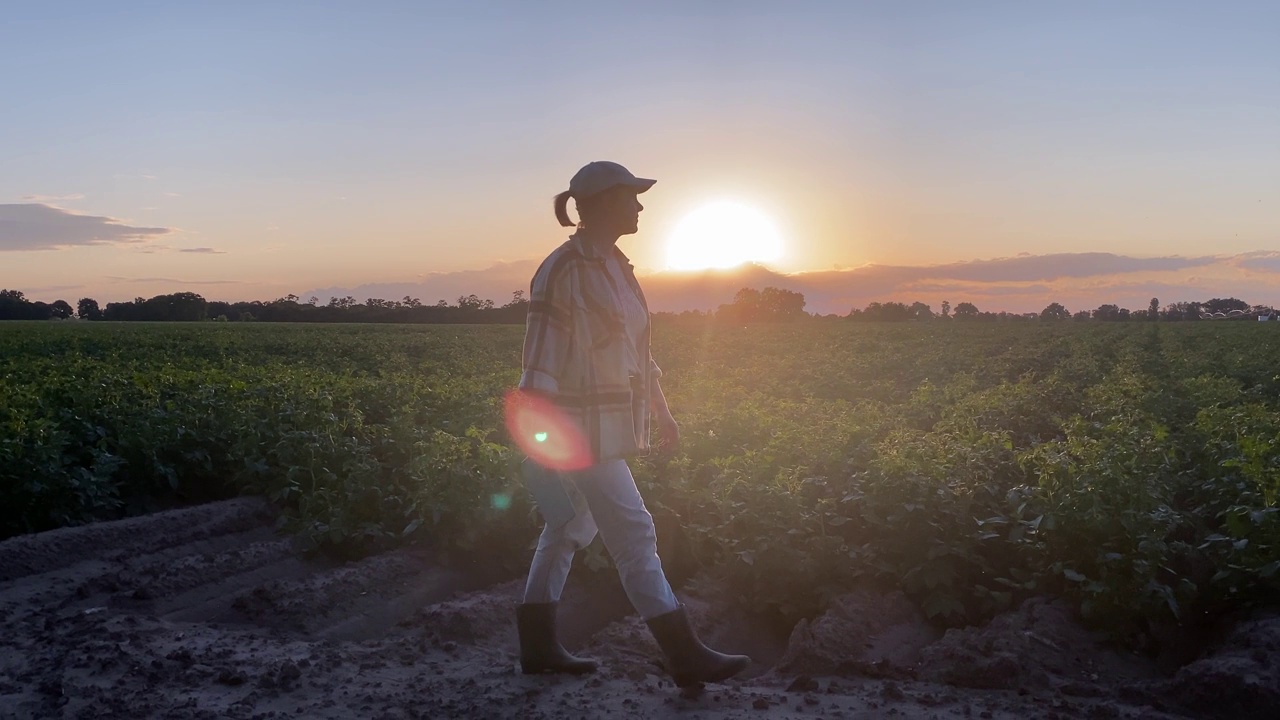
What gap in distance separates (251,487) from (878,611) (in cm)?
501

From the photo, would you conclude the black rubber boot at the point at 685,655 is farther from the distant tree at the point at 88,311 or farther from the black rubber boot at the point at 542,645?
the distant tree at the point at 88,311

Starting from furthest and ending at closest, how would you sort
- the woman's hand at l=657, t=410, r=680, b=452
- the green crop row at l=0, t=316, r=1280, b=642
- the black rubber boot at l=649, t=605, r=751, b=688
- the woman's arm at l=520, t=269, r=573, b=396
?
the green crop row at l=0, t=316, r=1280, b=642, the woman's hand at l=657, t=410, r=680, b=452, the black rubber boot at l=649, t=605, r=751, b=688, the woman's arm at l=520, t=269, r=573, b=396

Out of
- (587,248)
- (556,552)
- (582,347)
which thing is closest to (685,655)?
(556,552)

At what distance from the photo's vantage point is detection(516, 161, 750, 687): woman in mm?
3541

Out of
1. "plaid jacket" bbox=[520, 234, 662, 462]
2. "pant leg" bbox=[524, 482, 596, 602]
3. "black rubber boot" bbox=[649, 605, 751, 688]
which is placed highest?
"plaid jacket" bbox=[520, 234, 662, 462]

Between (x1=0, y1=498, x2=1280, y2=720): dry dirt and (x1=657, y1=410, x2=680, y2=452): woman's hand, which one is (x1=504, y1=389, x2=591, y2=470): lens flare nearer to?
(x1=657, y1=410, x2=680, y2=452): woman's hand

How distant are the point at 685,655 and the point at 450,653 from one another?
131 centimetres

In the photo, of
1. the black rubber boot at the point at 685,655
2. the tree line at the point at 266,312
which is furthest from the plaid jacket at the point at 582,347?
the tree line at the point at 266,312

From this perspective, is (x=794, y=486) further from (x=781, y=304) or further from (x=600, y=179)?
(x=781, y=304)

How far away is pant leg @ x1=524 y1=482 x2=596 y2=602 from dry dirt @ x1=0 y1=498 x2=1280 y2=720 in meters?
0.39

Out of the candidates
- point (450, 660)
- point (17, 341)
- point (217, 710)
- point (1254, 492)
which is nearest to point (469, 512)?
point (450, 660)

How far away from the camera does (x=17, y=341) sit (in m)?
30.3

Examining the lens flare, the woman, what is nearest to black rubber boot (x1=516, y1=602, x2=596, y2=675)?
the woman

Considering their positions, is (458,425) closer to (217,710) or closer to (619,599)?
(619,599)
